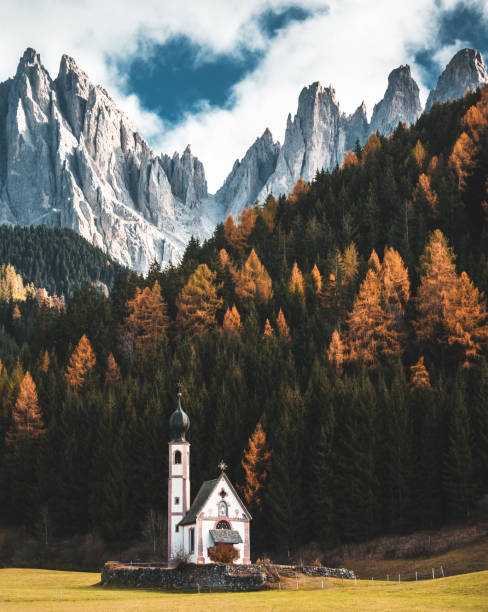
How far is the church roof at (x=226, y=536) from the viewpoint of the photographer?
5662 cm

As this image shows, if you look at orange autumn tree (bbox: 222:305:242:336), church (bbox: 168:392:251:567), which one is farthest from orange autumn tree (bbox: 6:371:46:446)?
church (bbox: 168:392:251:567)

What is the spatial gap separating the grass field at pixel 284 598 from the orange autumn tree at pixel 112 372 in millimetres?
46631

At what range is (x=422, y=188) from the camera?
111 m

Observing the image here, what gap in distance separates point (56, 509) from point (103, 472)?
7.29m

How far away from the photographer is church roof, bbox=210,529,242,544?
56625mm

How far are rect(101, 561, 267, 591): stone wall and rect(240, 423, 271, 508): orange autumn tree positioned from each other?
740 inches

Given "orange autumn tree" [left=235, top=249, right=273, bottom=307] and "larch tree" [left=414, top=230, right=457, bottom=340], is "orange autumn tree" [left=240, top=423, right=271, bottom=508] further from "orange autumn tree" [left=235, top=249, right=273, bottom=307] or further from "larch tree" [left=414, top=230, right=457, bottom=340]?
"orange autumn tree" [left=235, top=249, right=273, bottom=307]

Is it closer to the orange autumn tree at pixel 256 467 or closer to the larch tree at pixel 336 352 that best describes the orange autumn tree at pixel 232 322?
the larch tree at pixel 336 352

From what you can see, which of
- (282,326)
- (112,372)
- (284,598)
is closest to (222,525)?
→ (284,598)

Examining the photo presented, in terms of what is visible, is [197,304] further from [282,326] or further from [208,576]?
[208,576]

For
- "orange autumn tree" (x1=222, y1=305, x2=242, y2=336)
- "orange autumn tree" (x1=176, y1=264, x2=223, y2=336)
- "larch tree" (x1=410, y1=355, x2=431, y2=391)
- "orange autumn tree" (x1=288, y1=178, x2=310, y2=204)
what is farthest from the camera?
"orange autumn tree" (x1=288, y1=178, x2=310, y2=204)

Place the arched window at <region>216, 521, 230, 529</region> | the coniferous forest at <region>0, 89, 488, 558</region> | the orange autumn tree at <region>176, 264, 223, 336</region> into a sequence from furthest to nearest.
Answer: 1. the orange autumn tree at <region>176, 264, 223, 336</region>
2. the coniferous forest at <region>0, 89, 488, 558</region>
3. the arched window at <region>216, 521, 230, 529</region>

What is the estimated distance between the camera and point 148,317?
103 m

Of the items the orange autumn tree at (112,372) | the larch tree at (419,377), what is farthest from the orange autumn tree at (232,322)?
the larch tree at (419,377)
